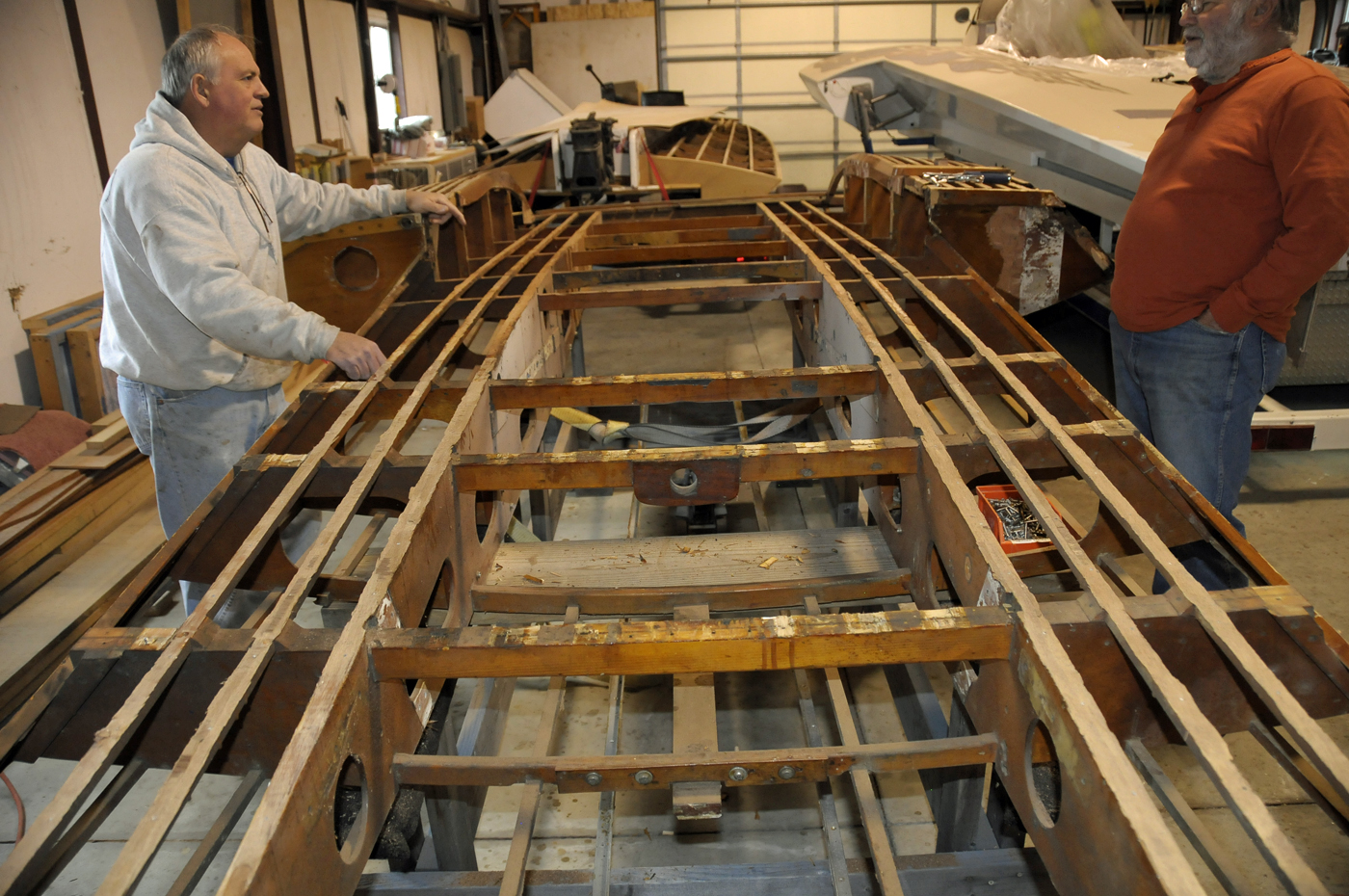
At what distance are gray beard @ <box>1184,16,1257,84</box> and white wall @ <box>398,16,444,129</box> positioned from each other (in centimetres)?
995

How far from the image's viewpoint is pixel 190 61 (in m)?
2.25

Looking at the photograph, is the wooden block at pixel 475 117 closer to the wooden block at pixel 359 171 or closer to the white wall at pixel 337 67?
the white wall at pixel 337 67

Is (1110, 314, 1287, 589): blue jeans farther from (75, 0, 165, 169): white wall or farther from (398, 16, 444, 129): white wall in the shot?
(398, 16, 444, 129): white wall

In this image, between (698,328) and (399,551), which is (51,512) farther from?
(698,328)

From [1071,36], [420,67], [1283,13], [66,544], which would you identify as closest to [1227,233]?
[1283,13]

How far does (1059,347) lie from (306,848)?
19.6 ft

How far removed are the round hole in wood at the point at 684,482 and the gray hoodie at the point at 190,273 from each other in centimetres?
102

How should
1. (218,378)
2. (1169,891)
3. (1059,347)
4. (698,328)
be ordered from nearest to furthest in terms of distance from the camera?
(1169,891) < (218,378) < (1059,347) < (698,328)

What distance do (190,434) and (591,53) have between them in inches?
519

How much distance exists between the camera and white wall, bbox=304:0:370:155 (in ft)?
27.0

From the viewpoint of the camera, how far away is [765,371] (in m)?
2.49

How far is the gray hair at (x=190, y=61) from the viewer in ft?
7.38

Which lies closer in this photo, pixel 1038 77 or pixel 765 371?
pixel 765 371

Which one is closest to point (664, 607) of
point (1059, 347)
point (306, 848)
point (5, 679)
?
point (306, 848)
